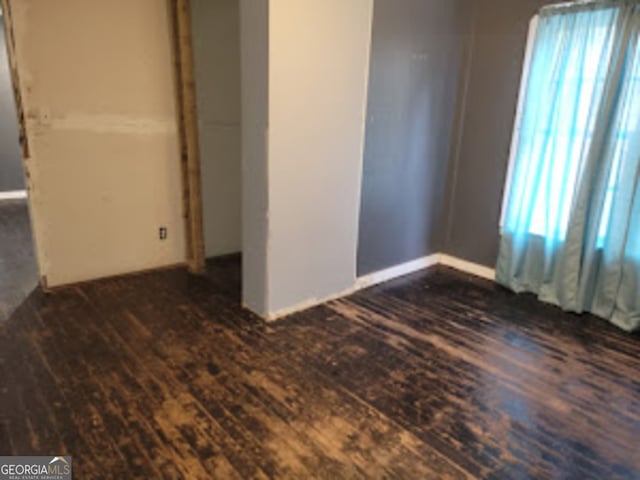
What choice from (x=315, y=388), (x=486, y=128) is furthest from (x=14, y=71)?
(x=486, y=128)

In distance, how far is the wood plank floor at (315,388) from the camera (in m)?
1.79

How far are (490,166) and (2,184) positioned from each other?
601 cm

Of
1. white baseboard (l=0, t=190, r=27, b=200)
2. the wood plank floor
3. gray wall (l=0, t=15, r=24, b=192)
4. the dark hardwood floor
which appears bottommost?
the wood plank floor

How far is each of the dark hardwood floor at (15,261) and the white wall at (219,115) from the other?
4.57 ft

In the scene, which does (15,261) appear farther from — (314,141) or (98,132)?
(314,141)

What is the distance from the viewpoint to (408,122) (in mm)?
3492

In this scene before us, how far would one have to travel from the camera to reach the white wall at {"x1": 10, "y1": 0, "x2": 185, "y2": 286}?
292 cm

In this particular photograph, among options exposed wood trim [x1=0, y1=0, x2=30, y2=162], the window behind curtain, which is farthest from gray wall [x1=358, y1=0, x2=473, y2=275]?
exposed wood trim [x1=0, y1=0, x2=30, y2=162]

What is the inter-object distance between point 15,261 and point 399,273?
10.6 ft

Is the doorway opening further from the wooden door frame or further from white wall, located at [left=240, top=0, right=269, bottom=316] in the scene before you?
white wall, located at [left=240, top=0, right=269, bottom=316]

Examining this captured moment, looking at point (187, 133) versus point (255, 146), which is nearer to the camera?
point (255, 146)

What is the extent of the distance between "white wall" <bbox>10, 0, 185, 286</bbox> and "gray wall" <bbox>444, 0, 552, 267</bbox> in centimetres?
243

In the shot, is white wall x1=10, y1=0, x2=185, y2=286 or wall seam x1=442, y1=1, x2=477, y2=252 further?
wall seam x1=442, y1=1, x2=477, y2=252

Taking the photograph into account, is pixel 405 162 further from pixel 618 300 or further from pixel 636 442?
pixel 636 442
